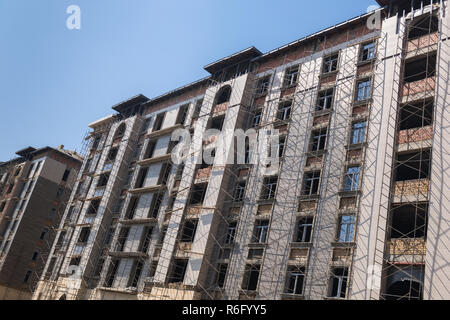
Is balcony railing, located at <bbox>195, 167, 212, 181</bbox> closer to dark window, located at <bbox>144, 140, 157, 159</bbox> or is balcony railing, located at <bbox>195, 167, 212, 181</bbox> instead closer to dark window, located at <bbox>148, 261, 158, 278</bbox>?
dark window, located at <bbox>148, 261, 158, 278</bbox>

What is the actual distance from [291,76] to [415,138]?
11.1m

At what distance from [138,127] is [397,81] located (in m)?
25.6

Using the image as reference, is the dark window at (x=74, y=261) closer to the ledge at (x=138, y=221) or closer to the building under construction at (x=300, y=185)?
the building under construction at (x=300, y=185)

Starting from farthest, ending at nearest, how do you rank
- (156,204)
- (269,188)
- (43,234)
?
(43,234) → (156,204) → (269,188)

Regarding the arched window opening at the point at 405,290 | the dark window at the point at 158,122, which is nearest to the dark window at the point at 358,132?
the arched window opening at the point at 405,290

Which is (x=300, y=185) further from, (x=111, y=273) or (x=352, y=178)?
(x=111, y=273)

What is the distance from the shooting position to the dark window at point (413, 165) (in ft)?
70.5

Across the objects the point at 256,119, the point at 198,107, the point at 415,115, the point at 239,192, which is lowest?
the point at 239,192

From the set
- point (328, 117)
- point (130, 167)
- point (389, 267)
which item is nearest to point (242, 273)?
point (389, 267)

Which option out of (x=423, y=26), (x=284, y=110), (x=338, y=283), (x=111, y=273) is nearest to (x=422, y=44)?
(x=423, y=26)

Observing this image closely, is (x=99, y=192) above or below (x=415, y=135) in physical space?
above

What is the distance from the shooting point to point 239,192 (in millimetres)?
28703

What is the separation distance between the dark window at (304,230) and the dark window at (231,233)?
14.9 feet

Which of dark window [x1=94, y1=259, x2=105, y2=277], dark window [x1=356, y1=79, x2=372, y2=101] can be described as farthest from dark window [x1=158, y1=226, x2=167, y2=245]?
dark window [x1=356, y1=79, x2=372, y2=101]
